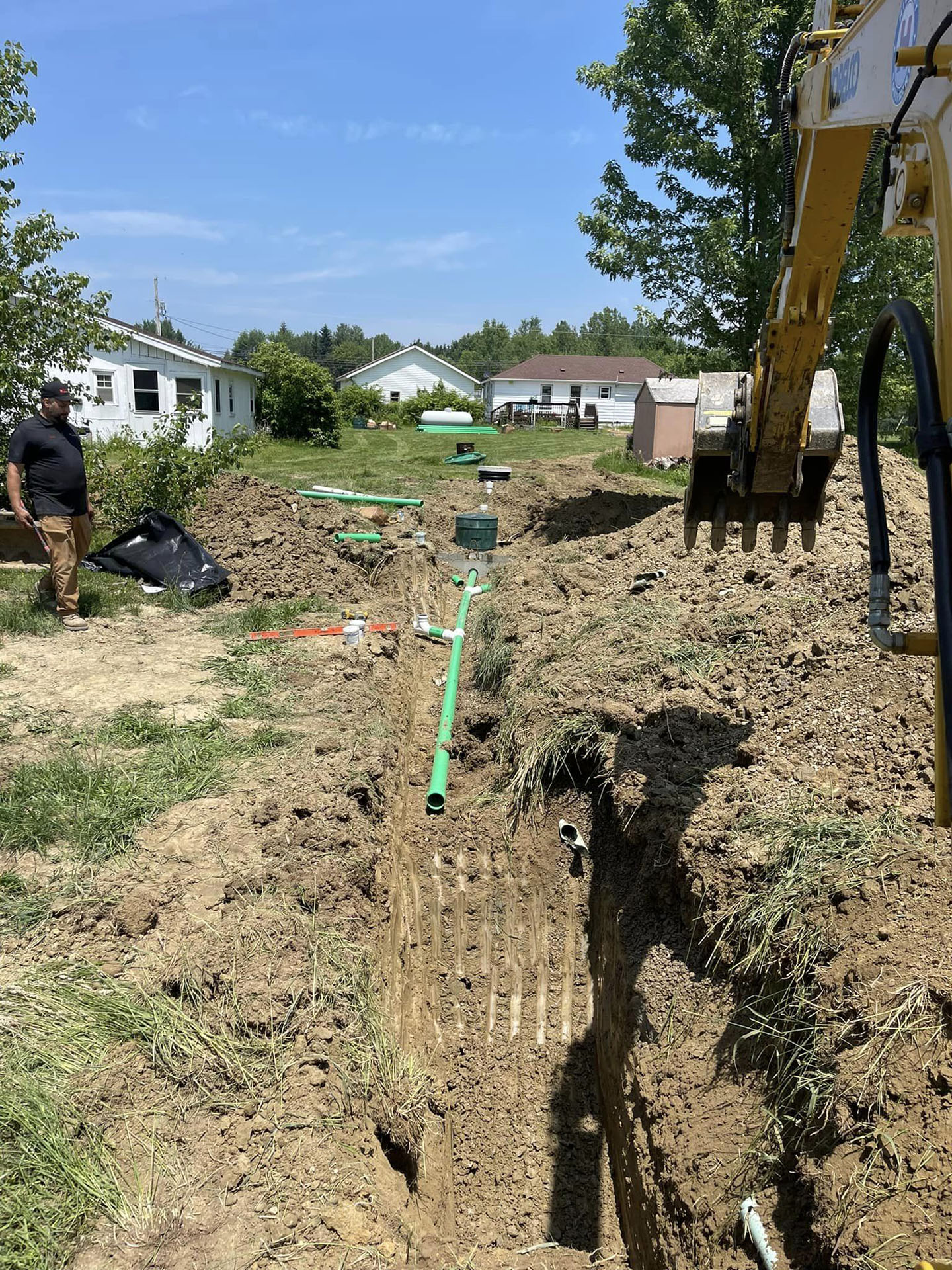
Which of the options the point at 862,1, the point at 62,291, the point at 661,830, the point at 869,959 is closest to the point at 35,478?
the point at 62,291

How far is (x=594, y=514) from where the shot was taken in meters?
15.3

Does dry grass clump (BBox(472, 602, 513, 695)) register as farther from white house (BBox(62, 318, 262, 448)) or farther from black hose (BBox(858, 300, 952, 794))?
white house (BBox(62, 318, 262, 448))

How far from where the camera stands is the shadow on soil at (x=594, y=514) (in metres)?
14.9

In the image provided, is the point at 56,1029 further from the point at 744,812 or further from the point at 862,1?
the point at 862,1

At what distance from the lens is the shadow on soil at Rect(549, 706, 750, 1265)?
14.2ft

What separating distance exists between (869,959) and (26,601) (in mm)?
8309

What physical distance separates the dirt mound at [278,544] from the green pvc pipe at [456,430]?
88.7ft

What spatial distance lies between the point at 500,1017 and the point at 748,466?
3492 millimetres

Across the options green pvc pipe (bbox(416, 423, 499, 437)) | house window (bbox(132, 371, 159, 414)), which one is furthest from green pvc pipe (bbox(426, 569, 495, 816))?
green pvc pipe (bbox(416, 423, 499, 437))

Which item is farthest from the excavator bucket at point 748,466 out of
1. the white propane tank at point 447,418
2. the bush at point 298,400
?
the white propane tank at point 447,418

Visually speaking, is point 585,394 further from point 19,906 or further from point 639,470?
point 19,906

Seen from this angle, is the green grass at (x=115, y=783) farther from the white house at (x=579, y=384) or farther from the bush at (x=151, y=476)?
the white house at (x=579, y=384)

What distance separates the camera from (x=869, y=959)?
11.5 feet

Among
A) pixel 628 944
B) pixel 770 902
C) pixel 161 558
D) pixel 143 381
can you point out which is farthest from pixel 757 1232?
pixel 143 381
